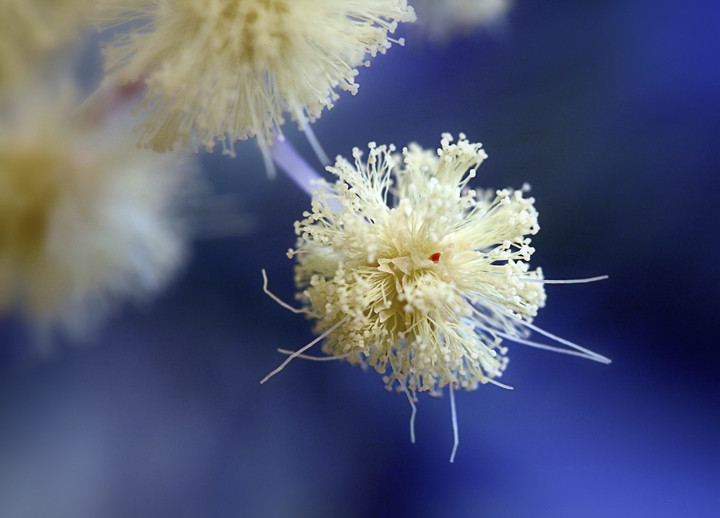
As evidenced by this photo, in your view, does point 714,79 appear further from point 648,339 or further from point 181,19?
point 181,19

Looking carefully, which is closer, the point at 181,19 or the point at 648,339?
→ the point at 181,19

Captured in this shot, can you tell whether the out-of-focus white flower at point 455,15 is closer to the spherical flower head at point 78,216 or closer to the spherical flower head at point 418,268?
the spherical flower head at point 418,268

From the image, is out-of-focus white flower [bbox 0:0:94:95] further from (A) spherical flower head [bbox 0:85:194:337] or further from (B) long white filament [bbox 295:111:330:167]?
(B) long white filament [bbox 295:111:330:167]

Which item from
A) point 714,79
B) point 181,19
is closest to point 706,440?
point 714,79

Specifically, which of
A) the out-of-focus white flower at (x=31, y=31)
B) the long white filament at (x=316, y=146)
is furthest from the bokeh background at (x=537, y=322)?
the out-of-focus white flower at (x=31, y=31)

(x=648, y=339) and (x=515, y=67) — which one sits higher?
(x=515, y=67)

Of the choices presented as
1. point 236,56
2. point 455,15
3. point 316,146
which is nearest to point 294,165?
point 316,146

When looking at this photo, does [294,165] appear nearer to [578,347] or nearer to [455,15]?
[455,15]
